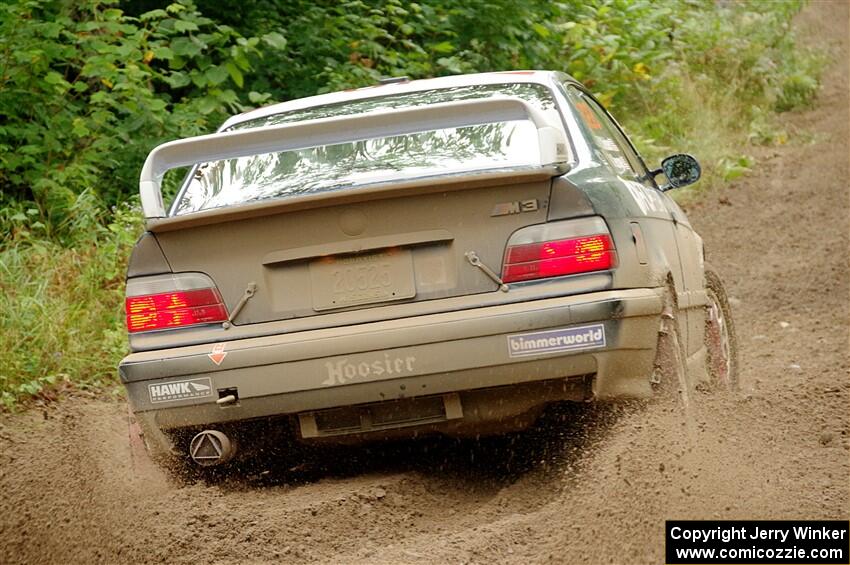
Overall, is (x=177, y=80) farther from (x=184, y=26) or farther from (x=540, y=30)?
(x=540, y=30)

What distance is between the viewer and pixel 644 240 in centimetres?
454

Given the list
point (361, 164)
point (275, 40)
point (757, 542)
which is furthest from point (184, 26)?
point (757, 542)

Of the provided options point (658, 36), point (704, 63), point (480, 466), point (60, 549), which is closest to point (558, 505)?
point (480, 466)

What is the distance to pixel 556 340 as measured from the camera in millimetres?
4141

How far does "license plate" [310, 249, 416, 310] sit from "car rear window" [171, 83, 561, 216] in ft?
0.90

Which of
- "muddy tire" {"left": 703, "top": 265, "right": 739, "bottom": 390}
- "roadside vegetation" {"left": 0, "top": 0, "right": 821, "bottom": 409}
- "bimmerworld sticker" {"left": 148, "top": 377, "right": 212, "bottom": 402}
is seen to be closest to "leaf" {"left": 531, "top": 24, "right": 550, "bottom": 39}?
"roadside vegetation" {"left": 0, "top": 0, "right": 821, "bottom": 409}

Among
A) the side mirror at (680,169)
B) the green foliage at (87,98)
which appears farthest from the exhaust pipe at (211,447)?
the green foliage at (87,98)

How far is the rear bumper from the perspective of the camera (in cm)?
413

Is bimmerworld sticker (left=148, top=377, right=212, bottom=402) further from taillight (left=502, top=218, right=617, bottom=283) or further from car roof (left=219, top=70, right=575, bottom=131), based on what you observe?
car roof (left=219, top=70, right=575, bottom=131)

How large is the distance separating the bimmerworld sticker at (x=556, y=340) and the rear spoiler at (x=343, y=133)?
0.54 m

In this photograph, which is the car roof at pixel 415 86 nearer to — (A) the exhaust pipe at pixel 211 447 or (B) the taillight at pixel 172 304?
(B) the taillight at pixel 172 304

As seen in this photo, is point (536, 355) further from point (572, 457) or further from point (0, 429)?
point (0, 429)

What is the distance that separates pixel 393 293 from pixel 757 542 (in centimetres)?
138

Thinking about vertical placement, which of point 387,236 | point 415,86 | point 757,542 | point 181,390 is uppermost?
point 415,86
